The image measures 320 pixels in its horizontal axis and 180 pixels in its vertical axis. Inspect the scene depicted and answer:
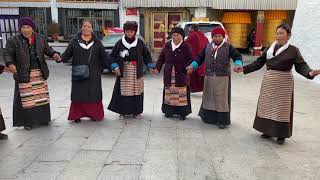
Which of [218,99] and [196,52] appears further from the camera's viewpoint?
[196,52]

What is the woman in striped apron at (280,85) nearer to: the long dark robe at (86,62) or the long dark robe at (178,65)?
the long dark robe at (178,65)

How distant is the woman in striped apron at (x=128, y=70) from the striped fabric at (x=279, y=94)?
207cm

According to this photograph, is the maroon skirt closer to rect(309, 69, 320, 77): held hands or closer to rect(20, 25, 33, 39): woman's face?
rect(20, 25, 33, 39): woman's face

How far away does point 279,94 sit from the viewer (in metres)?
5.05

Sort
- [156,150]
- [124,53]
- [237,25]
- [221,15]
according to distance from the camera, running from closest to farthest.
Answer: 1. [156,150]
2. [124,53]
3. [237,25]
4. [221,15]

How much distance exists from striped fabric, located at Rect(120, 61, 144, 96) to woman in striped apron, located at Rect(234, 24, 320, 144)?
2.04m

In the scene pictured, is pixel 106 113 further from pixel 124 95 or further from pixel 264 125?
pixel 264 125

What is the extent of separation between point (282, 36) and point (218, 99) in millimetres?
1405

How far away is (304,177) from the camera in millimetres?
4098

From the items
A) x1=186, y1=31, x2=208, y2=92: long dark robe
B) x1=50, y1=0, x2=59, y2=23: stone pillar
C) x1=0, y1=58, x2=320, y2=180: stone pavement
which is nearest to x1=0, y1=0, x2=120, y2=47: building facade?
x1=50, y1=0, x2=59, y2=23: stone pillar

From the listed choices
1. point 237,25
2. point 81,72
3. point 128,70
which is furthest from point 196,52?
point 237,25

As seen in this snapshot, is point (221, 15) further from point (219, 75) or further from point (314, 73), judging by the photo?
point (314, 73)

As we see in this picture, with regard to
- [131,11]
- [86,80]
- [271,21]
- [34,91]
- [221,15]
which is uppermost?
[131,11]

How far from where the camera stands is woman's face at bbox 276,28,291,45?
494cm
